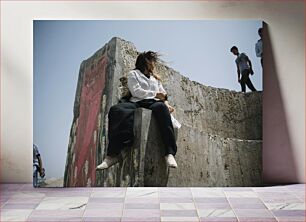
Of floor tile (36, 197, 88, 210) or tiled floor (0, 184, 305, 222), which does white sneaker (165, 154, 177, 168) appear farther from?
floor tile (36, 197, 88, 210)

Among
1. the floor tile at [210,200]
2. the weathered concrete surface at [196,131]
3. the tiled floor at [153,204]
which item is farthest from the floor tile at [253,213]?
the weathered concrete surface at [196,131]

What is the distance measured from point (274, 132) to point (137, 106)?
1.19 metres

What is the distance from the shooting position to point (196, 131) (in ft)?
16.1

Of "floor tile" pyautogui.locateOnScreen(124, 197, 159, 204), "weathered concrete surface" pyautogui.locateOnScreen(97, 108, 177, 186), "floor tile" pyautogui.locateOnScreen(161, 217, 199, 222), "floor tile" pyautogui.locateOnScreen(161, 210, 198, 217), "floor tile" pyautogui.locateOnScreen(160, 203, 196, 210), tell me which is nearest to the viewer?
"floor tile" pyautogui.locateOnScreen(161, 217, 199, 222)

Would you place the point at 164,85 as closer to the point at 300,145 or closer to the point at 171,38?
the point at 171,38

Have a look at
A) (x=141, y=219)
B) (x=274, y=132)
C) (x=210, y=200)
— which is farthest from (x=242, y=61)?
(x=141, y=219)

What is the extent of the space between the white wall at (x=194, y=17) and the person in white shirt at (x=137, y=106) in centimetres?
45

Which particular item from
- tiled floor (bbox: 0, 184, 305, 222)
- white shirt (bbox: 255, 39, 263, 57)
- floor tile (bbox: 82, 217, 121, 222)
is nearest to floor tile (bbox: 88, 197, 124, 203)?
tiled floor (bbox: 0, 184, 305, 222)

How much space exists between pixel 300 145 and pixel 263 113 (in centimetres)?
42

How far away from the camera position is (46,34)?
486 centimetres

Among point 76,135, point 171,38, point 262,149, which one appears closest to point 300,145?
point 262,149

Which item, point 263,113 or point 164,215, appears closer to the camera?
point 164,215

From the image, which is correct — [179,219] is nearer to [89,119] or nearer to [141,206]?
[141,206]

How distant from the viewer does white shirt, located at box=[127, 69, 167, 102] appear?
4797 millimetres
